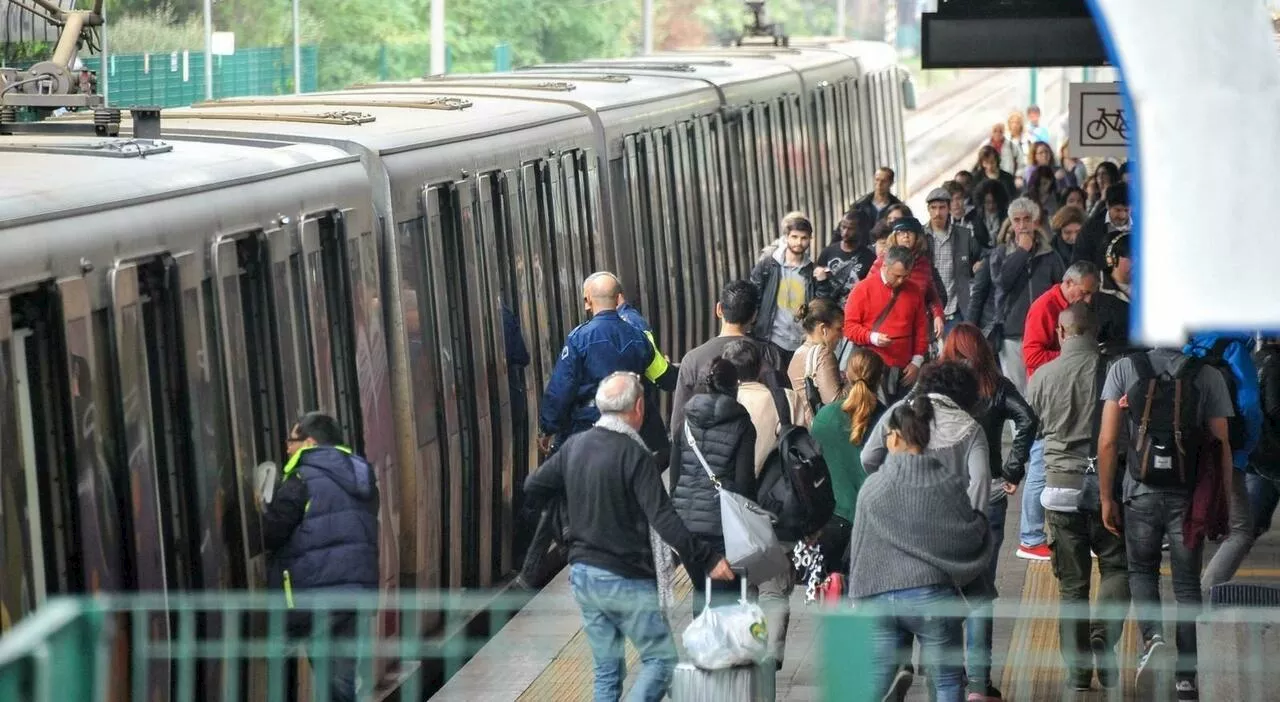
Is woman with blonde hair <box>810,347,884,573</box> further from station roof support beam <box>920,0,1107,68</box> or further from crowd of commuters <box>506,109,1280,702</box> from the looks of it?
station roof support beam <box>920,0,1107,68</box>

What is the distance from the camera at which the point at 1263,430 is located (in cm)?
1062

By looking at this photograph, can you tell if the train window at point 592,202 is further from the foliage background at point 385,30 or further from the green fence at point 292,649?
the green fence at point 292,649

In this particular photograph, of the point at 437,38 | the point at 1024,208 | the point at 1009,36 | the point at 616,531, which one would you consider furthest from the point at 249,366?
the point at 437,38

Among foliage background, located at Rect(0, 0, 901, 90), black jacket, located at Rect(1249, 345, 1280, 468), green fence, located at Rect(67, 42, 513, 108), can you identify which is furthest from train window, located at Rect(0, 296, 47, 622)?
green fence, located at Rect(67, 42, 513, 108)

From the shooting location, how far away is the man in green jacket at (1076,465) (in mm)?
9773

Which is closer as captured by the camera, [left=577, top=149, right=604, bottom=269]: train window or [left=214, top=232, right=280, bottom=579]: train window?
[left=214, top=232, right=280, bottom=579]: train window

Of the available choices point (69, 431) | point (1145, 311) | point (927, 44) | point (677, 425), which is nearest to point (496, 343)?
point (677, 425)

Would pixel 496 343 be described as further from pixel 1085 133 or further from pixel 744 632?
pixel 1085 133

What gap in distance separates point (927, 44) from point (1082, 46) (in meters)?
→ 0.86

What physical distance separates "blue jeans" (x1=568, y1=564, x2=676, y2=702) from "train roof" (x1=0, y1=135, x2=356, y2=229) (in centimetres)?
194

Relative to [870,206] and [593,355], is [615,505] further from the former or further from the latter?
[870,206]

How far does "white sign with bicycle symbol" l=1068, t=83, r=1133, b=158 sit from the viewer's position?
54.1ft

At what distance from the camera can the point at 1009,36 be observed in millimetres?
→ 12836

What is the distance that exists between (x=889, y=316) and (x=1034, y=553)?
5.17ft
